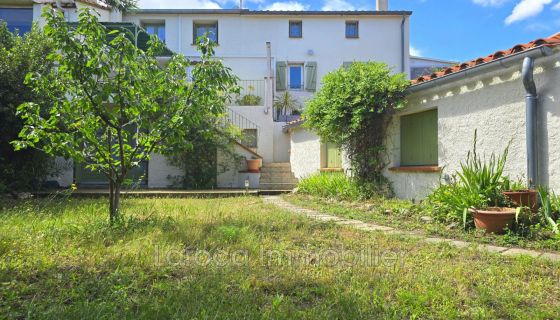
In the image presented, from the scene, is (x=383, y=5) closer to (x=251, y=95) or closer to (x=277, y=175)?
(x=251, y=95)

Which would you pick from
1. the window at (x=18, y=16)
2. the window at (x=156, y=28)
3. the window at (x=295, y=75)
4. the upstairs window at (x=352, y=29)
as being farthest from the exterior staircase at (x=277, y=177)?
the window at (x=18, y=16)

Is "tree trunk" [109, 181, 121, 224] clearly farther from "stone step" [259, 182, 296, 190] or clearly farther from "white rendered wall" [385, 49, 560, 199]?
"stone step" [259, 182, 296, 190]

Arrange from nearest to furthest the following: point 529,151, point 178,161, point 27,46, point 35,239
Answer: point 35,239
point 529,151
point 27,46
point 178,161

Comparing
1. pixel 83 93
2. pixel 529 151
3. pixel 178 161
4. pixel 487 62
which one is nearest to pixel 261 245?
pixel 83 93

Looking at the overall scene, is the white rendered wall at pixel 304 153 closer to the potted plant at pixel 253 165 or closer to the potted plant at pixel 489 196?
the potted plant at pixel 253 165

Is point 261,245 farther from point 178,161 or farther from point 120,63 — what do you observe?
point 178,161

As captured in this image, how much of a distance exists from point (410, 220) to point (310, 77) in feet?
44.7

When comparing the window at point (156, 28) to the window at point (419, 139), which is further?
the window at point (156, 28)

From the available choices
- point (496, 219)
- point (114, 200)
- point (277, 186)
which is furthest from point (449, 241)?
point (277, 186)

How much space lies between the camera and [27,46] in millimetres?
9141

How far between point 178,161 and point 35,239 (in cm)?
767

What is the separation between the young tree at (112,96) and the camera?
13.6 ft

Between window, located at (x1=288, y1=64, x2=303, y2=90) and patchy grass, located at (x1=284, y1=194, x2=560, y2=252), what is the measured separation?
1082 cm

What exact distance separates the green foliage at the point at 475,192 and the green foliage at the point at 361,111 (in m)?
A: 2.13
